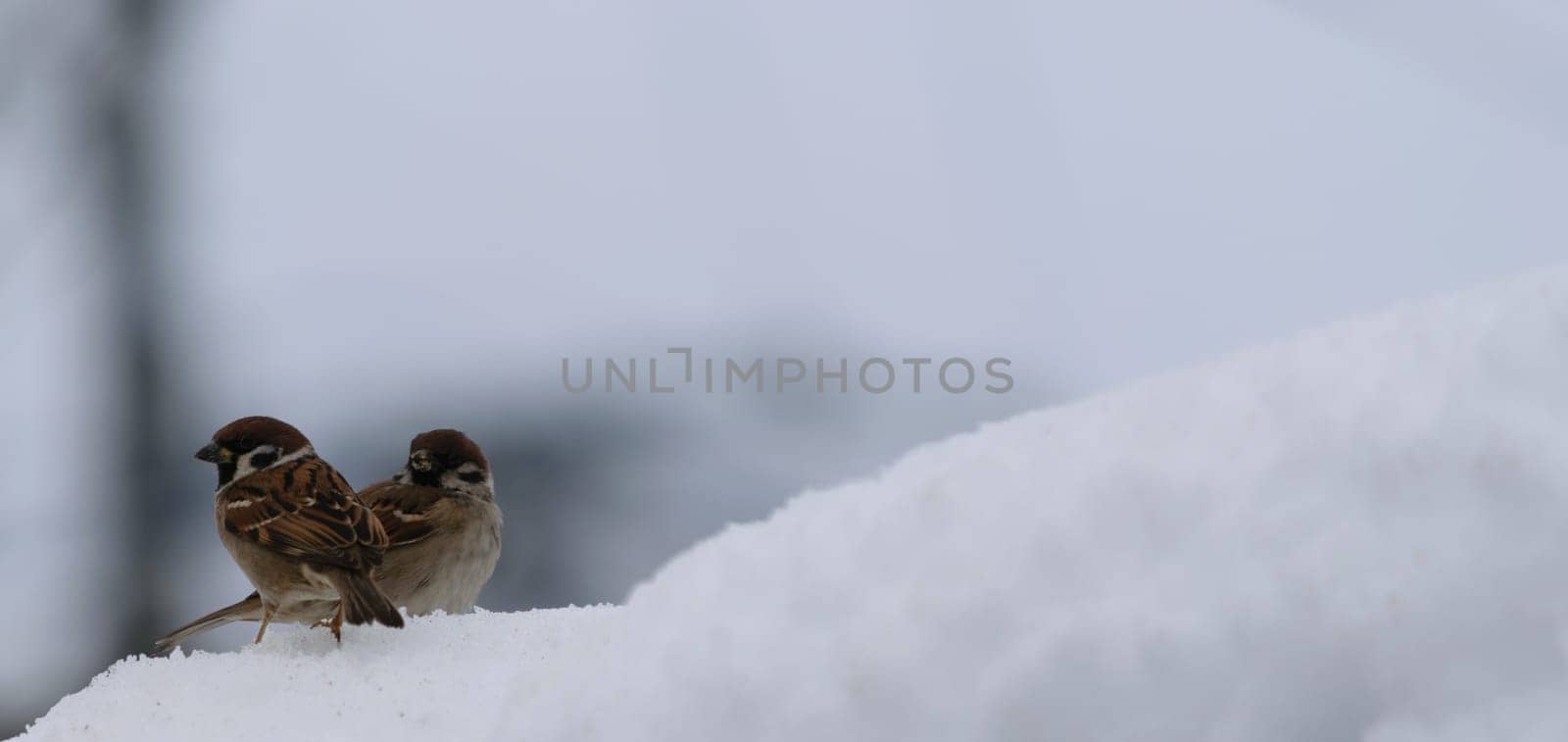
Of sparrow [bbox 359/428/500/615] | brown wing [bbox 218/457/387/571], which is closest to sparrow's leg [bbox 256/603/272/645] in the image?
brown wing [bbox 218/457/387/571]

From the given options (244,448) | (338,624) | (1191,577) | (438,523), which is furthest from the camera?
(438,523)

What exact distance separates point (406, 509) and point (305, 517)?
51cm

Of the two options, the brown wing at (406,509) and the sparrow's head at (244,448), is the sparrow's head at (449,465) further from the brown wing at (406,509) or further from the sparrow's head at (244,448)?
the sparrow's head at (244,448)

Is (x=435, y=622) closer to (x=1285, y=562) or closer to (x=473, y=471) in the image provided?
(x=473, y=471)

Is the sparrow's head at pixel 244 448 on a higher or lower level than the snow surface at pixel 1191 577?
higher

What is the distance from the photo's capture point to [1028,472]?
116 cm

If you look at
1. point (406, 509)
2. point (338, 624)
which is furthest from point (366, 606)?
point (406, 509)

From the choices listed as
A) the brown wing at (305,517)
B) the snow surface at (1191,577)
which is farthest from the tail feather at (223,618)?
the snow surface at (1191,577)

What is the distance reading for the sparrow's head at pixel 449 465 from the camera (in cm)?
333

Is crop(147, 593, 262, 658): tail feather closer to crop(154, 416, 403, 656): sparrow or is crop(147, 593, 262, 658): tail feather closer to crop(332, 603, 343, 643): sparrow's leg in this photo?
crop(154, 416, 403, 656): sparrow

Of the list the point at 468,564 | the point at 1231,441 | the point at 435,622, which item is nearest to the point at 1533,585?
the point at 1231,441

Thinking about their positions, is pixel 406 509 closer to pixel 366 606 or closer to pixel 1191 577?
pixel 366 606

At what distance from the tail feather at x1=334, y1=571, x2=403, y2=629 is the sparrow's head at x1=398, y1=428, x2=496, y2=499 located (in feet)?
2.79

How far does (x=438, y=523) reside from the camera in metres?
3.18
